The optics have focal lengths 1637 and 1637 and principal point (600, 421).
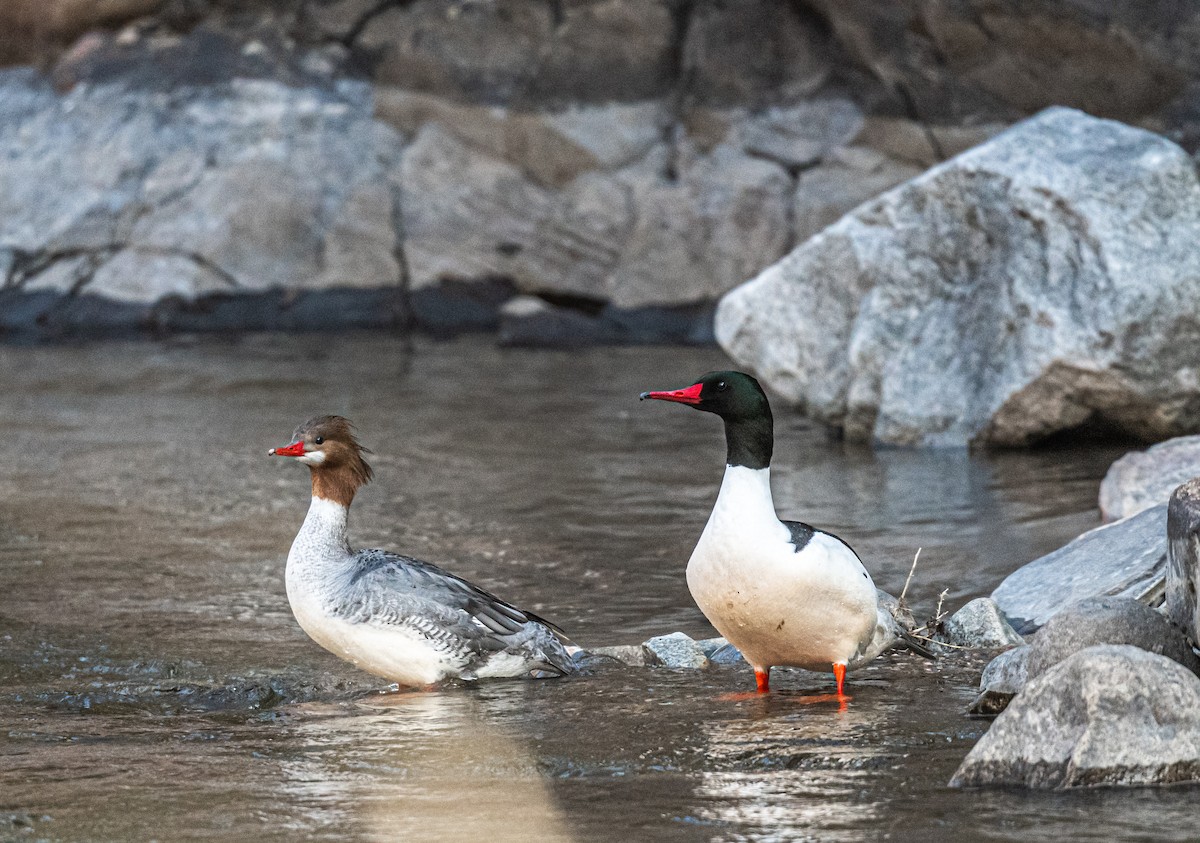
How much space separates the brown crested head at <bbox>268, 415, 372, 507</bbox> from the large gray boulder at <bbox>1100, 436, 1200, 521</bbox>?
145 inches

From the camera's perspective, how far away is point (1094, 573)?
620 centimetres

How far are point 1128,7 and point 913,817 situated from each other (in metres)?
13.4

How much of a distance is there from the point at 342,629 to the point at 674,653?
1182 millimetres

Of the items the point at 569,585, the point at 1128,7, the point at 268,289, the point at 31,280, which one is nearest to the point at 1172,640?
the point at 569,585

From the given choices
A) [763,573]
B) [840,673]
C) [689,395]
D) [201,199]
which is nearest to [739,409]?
[689,395]

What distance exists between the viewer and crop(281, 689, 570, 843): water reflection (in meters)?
3.90

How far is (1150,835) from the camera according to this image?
144 inches

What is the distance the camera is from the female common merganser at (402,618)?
5.57 metres

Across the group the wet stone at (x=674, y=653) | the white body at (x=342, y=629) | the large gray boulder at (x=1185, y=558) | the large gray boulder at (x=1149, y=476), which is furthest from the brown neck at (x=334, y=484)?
the large gray boulder at (x=1149, y=476)

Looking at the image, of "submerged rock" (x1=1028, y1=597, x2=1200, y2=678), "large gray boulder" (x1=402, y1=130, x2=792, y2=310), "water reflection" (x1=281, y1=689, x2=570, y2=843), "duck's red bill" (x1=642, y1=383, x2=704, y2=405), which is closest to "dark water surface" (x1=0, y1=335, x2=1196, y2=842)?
"water reflection" (x1=281, y1=689, x2=570, y2=843)

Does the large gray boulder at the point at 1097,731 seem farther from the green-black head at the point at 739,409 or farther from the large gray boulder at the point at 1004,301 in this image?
the large gray boulder at the point at 1004,301

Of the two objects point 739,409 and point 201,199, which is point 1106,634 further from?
point 201,199

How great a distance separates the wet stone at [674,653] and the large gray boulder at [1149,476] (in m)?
2.67

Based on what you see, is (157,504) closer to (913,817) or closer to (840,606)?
(840,606)
